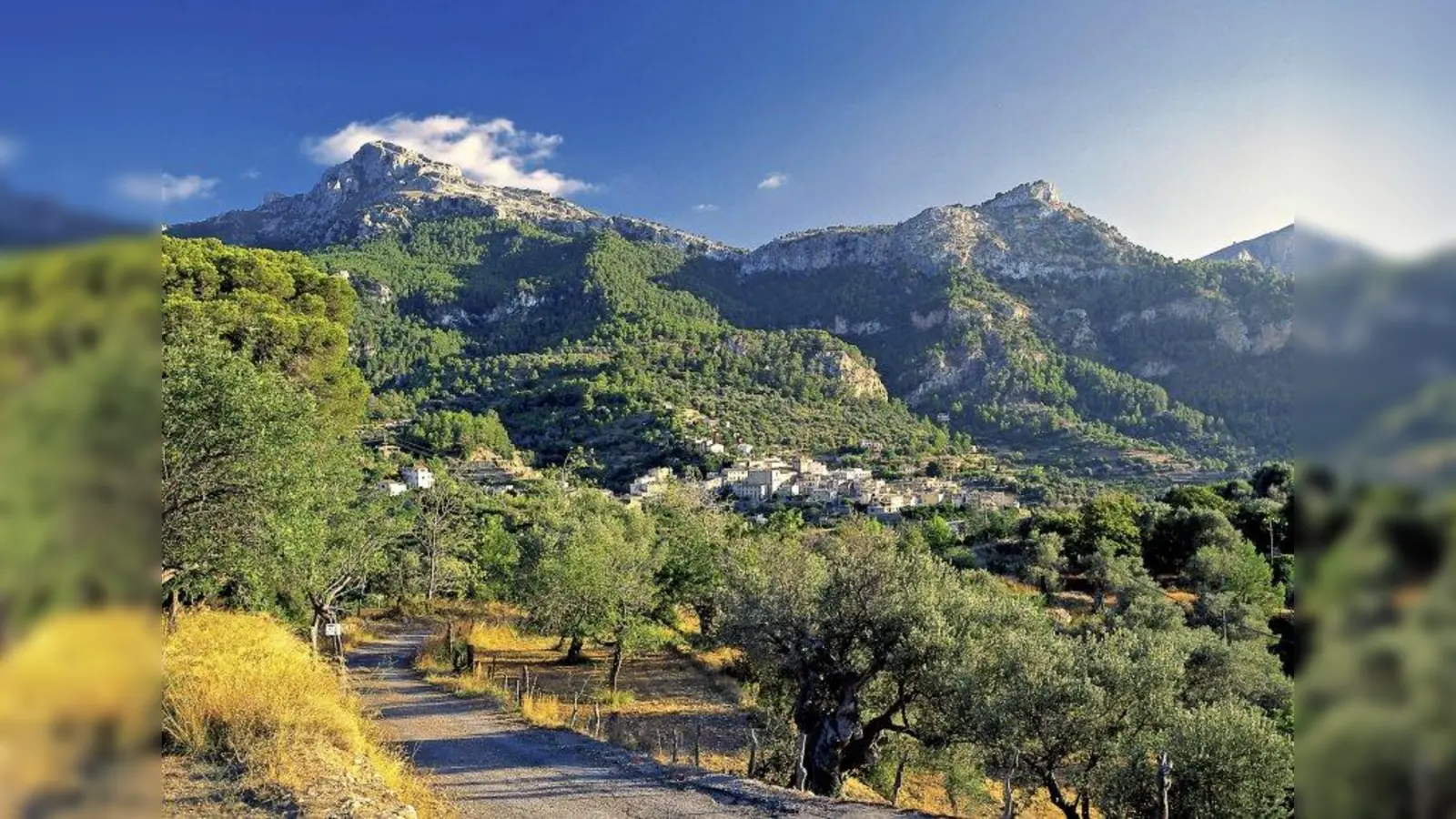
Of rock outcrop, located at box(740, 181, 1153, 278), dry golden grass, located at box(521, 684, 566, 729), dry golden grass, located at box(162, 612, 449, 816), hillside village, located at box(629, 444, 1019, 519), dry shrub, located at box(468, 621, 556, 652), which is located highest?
rock outcrop, located at box(740, 181, 1153, 278)

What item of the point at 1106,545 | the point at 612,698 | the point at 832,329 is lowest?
the point at 612,698

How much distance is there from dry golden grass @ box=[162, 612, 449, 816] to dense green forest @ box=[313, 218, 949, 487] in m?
71.3

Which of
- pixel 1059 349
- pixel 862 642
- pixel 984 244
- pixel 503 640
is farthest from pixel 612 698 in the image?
pixel 984 244

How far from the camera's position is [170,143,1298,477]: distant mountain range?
102875 mm

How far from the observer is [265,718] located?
7.89m

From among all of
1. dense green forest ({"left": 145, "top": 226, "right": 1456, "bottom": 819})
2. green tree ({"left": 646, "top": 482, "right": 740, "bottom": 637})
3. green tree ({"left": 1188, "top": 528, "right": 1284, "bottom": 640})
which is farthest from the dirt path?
green tree ({"left": 1188, "top": 528, "right": 1284, "bottom": 640})

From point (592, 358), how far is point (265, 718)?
107 meters

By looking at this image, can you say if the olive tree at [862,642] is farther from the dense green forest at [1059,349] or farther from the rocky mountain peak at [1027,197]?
the rocky mountain peak at [1027,197]

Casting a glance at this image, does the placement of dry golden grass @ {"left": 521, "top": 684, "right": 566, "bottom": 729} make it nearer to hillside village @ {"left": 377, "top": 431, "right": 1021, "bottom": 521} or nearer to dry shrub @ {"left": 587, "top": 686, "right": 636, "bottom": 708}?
dry shrub @ {"left": 587, "top": 686, "right": 636, "bottom": 708}

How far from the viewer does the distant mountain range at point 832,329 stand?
338ft

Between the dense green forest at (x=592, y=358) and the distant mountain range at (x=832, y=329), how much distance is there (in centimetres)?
44
